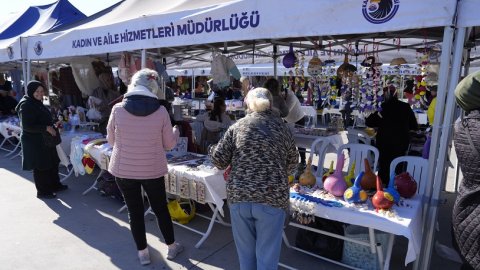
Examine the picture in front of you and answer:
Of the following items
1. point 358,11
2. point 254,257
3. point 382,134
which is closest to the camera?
point 254,257

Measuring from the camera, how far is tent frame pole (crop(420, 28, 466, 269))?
2197 mm

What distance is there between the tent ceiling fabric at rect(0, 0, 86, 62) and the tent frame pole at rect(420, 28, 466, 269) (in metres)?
6.17

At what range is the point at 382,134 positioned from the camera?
14.4 ft

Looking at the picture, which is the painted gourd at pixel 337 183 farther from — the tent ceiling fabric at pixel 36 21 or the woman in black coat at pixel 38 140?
the tent ceiling fabric at pixel 36 21

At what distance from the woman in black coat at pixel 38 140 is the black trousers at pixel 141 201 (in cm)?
205

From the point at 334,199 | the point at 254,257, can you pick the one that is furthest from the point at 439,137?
the point at 254,257

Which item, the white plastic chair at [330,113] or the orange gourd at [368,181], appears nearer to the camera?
the orange gourd at [368,181]

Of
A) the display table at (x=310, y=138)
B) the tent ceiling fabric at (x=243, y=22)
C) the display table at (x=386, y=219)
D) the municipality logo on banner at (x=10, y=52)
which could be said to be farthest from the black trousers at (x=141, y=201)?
the municipality logo on banner at (x=10, y=52)

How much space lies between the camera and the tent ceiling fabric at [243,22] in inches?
86.9

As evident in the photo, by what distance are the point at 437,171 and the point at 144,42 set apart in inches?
113

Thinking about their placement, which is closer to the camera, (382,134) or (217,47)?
(382,134)

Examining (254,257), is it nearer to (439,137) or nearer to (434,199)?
(434,199)

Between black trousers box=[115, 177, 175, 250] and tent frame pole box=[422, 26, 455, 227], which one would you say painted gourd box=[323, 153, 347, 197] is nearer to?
tent frame pole box=[422, 26, 455, 227]

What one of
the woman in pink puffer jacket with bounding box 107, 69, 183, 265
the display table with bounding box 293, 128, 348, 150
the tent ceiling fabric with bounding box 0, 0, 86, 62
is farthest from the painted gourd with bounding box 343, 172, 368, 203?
the tent ceiling fabric with bounding box 0, 0, 86, 62
